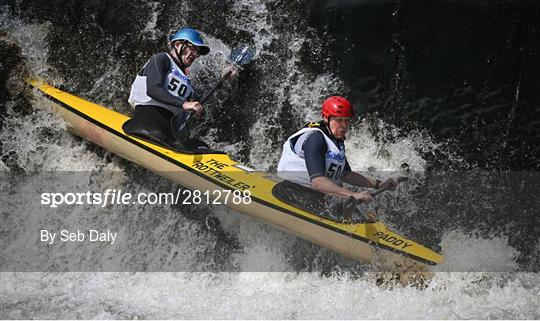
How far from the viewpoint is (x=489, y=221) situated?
8484mm

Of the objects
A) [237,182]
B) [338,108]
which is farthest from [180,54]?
[338,108]

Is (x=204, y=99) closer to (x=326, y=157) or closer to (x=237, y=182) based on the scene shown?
(x=237, y=182)

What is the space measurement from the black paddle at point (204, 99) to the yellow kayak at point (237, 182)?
1.28 ft

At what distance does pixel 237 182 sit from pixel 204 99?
108cm

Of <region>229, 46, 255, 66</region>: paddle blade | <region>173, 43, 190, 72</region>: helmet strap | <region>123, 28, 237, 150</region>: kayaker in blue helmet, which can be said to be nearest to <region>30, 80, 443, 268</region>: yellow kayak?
<region>123, 28, 237, 150</region>: kayaker in blue helmet

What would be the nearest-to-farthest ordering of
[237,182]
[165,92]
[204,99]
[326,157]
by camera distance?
[326,157]
[237,182]
[165,92]
[204,99]

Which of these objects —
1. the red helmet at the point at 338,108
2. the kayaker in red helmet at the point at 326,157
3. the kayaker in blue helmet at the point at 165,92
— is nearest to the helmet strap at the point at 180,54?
the kayaker in blue helmet at the point at 165,92

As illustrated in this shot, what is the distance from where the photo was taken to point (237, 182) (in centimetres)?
695

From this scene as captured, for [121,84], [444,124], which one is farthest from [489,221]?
[121,84]

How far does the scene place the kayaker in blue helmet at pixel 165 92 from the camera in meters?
7.26

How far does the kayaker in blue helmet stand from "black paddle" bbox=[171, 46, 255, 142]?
7cm

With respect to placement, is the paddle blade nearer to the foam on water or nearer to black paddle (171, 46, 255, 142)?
black paddle (171, 46, 255, 142)

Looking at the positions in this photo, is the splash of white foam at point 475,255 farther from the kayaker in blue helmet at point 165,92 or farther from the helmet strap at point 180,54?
the helmet strap at point 180,54

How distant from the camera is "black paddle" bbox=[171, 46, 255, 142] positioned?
754cm
